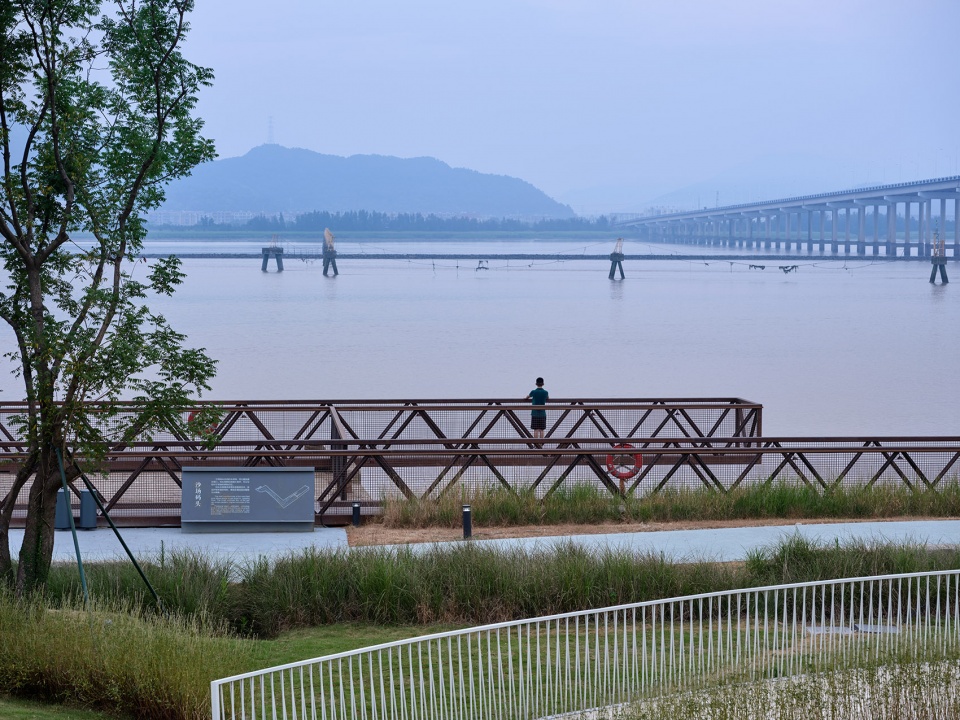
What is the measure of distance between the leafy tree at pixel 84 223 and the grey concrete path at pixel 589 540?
2058 millimetres

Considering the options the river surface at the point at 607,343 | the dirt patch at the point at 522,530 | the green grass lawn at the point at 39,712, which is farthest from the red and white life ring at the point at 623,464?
the river surface at the point at 607,343

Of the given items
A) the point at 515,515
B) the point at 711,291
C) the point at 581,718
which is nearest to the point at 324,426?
the point at 515,515

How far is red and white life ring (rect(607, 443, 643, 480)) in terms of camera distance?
19.1 meters

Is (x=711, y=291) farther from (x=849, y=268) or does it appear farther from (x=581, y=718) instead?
(x=581, y=718)

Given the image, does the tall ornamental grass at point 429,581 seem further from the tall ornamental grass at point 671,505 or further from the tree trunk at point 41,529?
the tall ornamental grass at point 671,505

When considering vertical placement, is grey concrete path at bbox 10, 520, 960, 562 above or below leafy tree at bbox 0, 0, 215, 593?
below

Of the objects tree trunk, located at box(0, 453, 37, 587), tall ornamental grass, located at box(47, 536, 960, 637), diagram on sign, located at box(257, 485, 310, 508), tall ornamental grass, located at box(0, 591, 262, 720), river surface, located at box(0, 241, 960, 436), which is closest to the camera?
tall ornamental grass, located at box(0, 591, 262, 720)

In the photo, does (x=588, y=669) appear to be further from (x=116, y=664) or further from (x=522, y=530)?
(x=522, y=530)

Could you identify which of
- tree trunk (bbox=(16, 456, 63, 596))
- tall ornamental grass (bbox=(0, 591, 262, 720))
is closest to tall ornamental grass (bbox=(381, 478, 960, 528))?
tree trunk (bbox=(16, 456, 63, 596))

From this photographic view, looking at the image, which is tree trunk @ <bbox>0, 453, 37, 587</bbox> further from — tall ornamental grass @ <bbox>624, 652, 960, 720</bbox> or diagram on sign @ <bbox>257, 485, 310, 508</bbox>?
tall ornamental grass @ <bbox>624, 652, 960, 720</bbox>

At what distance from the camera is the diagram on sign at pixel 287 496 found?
55.2 feet

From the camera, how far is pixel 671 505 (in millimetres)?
18109

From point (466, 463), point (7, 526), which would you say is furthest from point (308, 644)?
point (466, 463)

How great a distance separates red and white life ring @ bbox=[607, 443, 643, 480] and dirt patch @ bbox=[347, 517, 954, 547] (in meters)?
1.63
